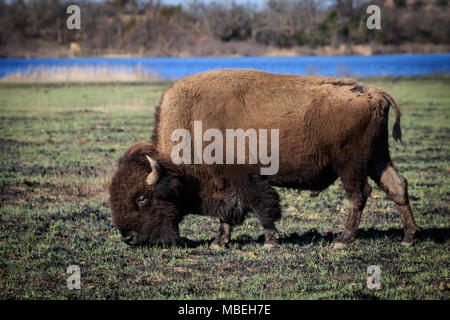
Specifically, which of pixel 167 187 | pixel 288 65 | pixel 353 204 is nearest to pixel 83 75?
pixel 288 65

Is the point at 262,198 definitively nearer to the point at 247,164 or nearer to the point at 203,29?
the point at 247,164

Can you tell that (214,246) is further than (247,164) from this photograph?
Yes

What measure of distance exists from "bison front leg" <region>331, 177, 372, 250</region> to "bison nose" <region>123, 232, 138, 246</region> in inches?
93.3

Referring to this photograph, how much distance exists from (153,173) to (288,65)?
140ft

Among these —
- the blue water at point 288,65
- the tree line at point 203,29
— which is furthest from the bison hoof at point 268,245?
the tree line at point 203,29

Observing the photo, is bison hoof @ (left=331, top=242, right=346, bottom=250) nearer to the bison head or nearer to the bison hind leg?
the bison hind leg

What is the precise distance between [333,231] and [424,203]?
2256 millimetres

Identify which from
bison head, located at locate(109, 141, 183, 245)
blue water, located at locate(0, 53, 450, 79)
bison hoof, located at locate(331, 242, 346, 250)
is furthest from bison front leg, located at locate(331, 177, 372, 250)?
blue water, located at locate(0, 53, 450, 79)

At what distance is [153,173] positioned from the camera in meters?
6.25

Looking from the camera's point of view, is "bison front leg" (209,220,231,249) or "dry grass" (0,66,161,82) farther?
"dry grass" (0,66,161,82)

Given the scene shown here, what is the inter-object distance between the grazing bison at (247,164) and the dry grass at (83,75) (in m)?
30.4

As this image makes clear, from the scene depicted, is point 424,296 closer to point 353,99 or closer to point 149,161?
point 353,99

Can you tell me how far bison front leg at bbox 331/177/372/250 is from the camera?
661 centimetres

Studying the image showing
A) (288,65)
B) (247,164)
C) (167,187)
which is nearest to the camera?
(167,187)
